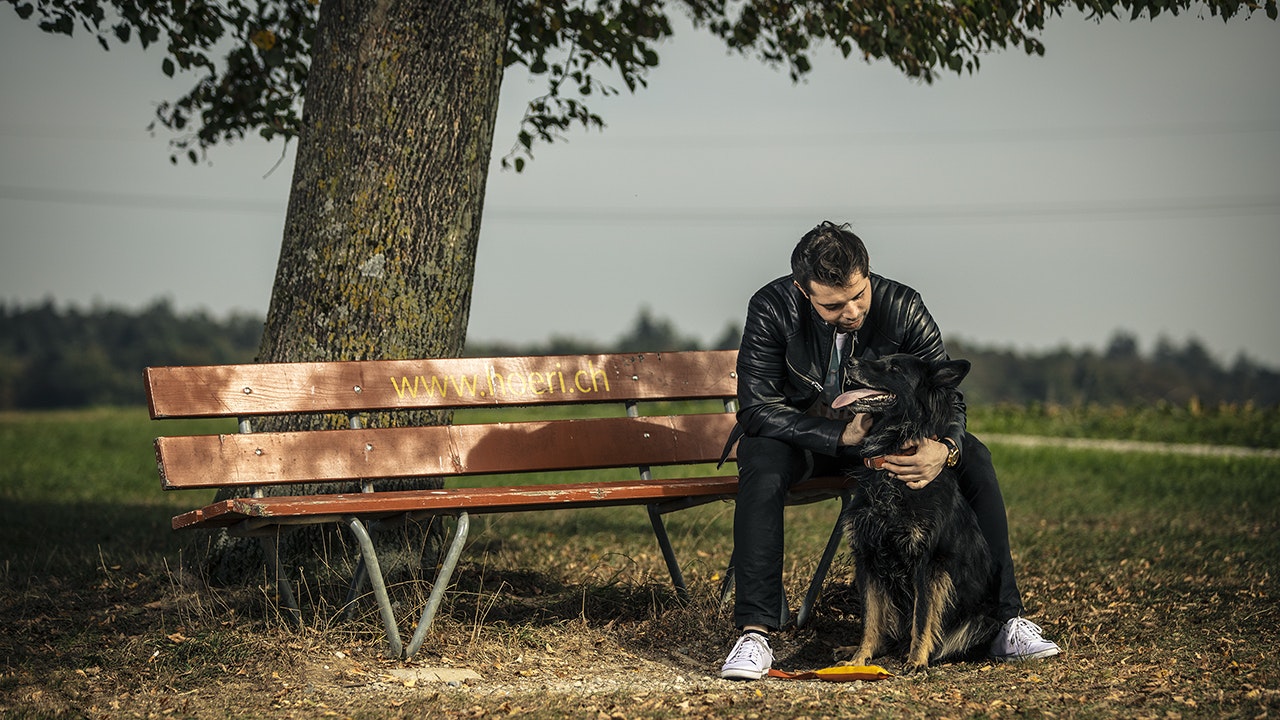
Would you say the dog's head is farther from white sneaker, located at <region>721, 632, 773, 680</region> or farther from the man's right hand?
white sneaker, located at <region>721, 632, 773, 680</region>

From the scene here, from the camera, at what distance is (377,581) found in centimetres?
473

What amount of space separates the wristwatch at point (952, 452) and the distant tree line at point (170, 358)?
4843 centimetres

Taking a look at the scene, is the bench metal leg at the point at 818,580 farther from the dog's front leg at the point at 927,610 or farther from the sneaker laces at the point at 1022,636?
the sneaker laces at the point at 1022,636

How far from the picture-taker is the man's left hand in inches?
182

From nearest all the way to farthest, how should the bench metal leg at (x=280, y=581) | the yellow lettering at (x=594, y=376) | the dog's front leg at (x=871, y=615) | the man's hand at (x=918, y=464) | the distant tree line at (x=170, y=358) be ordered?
the man's hand at (x=918, y=464)
the dog's front leg at (x=871, y=615)
the bench metal leg at (x=280, y=581)
the yellow lettering at (x=594, y=376)
the distant tree line at (x=170, y=358)

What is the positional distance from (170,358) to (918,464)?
190 feet

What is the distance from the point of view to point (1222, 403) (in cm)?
2069

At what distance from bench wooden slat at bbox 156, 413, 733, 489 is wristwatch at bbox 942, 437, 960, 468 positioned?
4.35 feet

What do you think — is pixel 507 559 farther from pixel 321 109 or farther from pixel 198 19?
pixel 198 19

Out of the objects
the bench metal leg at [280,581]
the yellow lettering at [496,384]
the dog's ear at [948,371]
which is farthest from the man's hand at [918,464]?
the bench metal leg at [280,581]

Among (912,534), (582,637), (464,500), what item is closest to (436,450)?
(464,500)

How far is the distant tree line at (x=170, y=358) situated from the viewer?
56.8 metres

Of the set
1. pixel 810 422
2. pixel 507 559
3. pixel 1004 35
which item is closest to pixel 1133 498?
pixel 1004 35

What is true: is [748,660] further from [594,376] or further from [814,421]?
[594,376]
